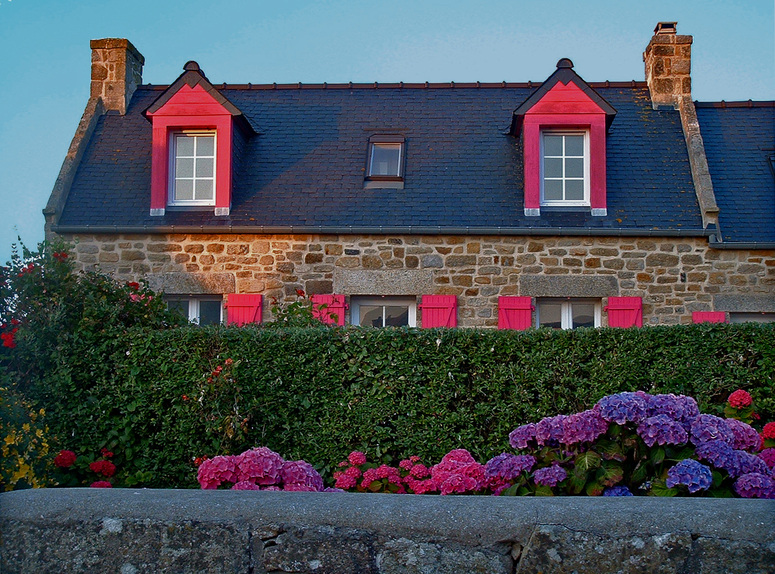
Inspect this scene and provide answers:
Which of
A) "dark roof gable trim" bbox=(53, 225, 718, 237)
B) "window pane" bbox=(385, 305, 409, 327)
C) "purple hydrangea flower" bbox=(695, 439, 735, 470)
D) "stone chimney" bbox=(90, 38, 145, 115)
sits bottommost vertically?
"purple hydrangea flower" bbox=(695, 439, 735, 470)

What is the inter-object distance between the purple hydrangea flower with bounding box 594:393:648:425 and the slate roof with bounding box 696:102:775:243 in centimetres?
692

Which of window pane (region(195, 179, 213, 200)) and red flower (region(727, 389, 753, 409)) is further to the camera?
window pane (region(195, 179, 213, 200))

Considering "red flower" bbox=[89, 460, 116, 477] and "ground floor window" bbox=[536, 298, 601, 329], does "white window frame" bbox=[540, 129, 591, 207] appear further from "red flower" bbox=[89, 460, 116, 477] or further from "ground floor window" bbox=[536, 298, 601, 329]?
"red flower" bbox=[89, 460, 116, 477]

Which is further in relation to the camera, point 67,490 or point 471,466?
point 471,466

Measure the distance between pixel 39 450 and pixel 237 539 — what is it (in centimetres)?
266

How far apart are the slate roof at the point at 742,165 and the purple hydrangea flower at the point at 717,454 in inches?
271

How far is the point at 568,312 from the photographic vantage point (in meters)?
10.5

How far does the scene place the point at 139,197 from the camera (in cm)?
1111

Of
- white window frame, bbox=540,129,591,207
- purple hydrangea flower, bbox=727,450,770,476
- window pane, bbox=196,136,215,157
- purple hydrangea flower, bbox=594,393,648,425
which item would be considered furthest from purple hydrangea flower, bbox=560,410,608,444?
window pane, bbox=196,136,215,157

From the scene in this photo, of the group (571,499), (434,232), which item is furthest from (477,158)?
(571,499)

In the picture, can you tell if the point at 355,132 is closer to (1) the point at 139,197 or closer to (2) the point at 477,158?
(2) the point at 477,158

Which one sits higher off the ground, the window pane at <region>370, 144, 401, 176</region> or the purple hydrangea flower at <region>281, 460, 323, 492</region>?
the window pane at <region>370, 144, 401, 176</region>

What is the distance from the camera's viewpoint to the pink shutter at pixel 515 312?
33.4 ft

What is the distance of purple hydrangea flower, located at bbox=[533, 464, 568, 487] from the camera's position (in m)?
4.20
